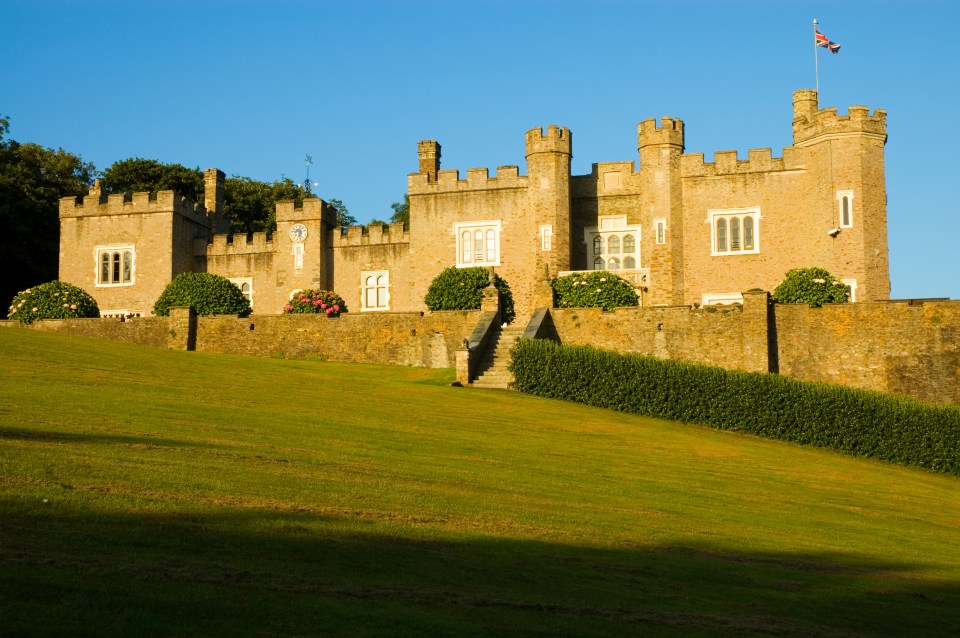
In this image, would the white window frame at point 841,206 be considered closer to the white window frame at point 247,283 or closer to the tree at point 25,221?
Result: the white window frame at point 247,283

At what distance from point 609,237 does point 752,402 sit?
16.3m

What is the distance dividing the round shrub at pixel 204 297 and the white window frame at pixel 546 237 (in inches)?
472

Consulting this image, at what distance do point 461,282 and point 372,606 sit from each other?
33103 mm

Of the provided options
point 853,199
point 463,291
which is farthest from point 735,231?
point 463,291

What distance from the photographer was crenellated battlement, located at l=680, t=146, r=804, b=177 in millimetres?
44406

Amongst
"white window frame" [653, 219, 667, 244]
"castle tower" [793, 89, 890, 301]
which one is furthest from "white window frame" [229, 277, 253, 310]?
"castle tower" [793, 89, 890, 301]

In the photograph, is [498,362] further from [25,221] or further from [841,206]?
[25,221]

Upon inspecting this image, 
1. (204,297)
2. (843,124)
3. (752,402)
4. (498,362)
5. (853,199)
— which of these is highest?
(843,124)

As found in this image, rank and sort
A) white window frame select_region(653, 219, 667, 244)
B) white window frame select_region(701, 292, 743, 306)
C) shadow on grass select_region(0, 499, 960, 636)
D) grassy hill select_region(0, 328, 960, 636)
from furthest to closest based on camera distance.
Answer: white window frame select_region(653, 219, 667, 244) → white window frame select_region(701, 292, 743, 306) → grassy hill select_region(0, 328, 960, 636) → shadow on grass select_region(0, 499, 960, 636)

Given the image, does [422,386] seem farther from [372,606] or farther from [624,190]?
[372,606]

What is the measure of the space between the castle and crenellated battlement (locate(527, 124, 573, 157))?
6 cm

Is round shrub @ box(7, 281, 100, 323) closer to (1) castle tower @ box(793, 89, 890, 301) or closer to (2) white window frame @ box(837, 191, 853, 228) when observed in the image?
(1) castle tower @ box(793, 89, 890, 301)

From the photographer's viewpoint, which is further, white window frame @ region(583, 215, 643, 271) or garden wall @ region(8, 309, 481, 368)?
white window frame @ region(583, 215, 643, 271)

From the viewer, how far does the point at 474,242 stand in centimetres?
4762
